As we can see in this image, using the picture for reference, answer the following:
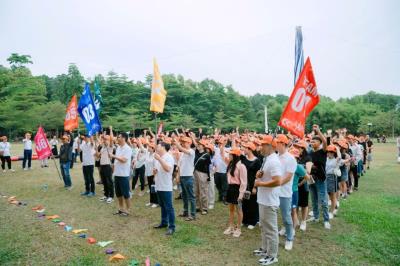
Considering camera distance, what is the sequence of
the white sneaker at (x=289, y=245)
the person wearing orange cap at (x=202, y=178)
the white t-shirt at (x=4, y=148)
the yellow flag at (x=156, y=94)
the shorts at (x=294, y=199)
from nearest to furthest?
the white sneaker at (x=289, y=245) → the shorts at (x=294, y=199) → the yellow flag at (x=156, y=94) → the person wearing orange cap at (x=202, y=178) → the white t-shirt at (x=4, y=148)

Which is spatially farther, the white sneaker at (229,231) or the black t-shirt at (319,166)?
the black t-shirt at (319,166)

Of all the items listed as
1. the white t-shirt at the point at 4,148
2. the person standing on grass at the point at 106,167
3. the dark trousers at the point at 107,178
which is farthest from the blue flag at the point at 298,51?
the white t-shirt at the point at 4,148

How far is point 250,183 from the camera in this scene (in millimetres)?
6992

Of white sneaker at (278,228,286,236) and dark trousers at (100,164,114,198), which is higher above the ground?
dark trousers at (100,164,114,198)

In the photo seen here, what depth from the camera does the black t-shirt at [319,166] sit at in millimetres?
7164

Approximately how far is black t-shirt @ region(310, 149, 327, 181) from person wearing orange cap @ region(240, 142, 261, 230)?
1352 millimetres

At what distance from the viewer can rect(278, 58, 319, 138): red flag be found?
577 cm

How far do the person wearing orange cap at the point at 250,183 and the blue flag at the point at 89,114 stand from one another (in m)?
4.05

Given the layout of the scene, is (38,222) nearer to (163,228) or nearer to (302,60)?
(163,228)

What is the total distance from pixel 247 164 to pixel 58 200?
21.7 feet

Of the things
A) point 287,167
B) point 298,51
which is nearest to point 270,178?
point 287,167

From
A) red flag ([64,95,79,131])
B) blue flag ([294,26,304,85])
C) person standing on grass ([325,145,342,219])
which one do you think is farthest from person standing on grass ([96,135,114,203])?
person standing on grass ([325,145,342,219])

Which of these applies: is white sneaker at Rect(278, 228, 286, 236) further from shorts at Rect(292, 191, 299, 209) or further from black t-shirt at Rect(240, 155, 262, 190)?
black t-shirt at Rect(240, 155, 262, 190)

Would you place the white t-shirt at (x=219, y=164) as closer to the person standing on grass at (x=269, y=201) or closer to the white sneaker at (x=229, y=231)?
the white sneaker at (x=229, y=231)
